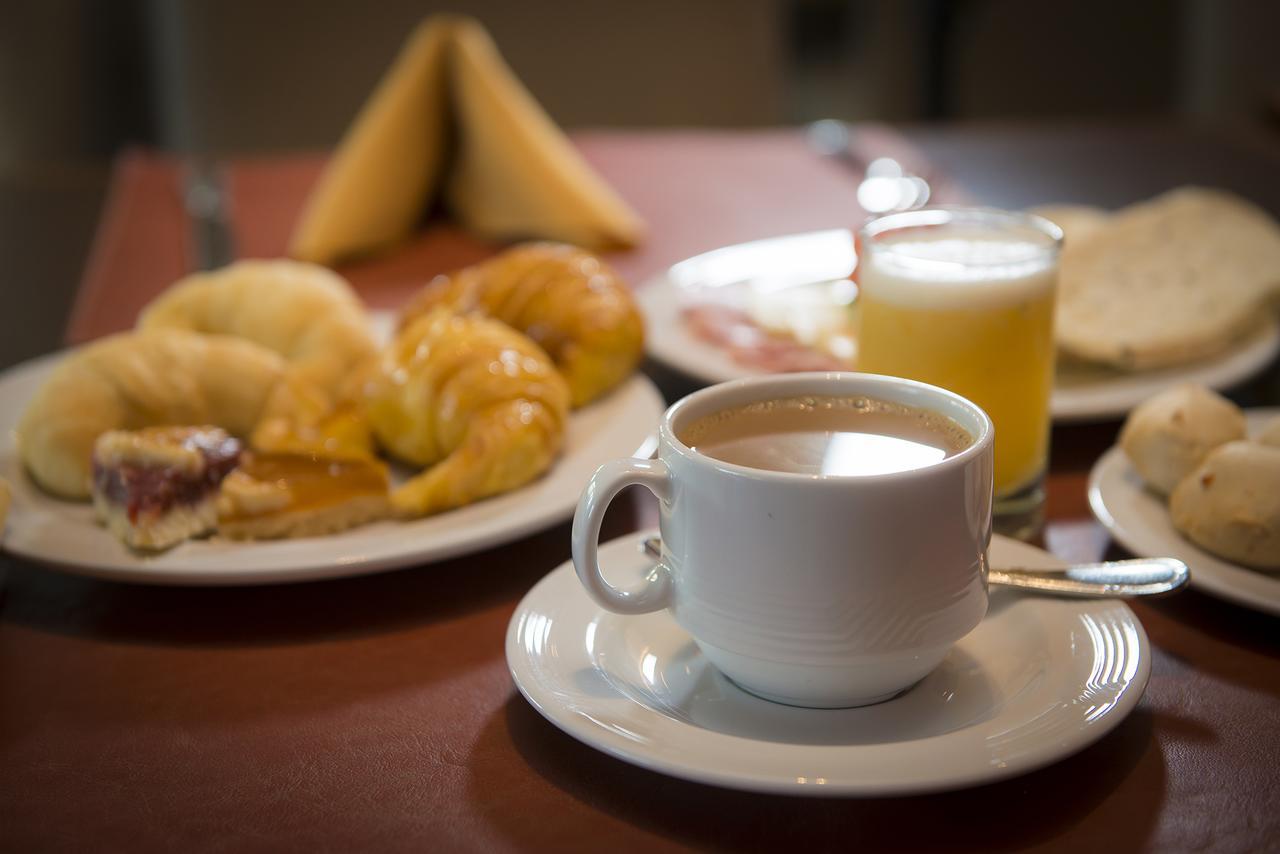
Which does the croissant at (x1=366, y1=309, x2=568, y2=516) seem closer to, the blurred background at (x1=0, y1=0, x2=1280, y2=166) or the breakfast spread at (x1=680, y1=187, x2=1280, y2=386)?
the breakfast spread at (x1=680, y1=187, x2=1280, y2=386)

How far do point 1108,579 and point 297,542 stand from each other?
53cm

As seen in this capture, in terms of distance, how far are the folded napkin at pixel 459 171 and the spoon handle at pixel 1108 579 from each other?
1083 millimetres

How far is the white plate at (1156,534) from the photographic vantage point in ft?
2.52

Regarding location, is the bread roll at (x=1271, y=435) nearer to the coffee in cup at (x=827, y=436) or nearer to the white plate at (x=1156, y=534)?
the white plate at (x=1156, y=534)

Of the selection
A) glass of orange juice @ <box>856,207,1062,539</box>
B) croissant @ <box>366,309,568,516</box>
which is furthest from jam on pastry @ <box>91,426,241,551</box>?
glass of orange juice @ <box>856,207,1062,539</box>

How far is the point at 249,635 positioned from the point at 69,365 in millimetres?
343

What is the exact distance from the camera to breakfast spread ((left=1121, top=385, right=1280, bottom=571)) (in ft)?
2.58

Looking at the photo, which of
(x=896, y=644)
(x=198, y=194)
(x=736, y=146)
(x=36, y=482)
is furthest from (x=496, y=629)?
(x=736, y=146)

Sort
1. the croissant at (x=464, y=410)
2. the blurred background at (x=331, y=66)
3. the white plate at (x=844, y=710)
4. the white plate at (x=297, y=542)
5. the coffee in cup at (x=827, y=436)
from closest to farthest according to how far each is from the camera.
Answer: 1. the white plate at (x=844, y=710)
2. the coffee in cup at (x=827, y=436)
3. the white plate at (x=297, y=542)
4. the croissant at (x=464, y=410)
5. the blurred background at (x=331, y=66)

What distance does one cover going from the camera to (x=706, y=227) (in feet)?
6.12

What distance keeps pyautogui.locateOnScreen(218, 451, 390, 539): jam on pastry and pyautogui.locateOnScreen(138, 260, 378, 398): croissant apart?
0.22m

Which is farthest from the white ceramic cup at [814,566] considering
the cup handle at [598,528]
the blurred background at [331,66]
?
the blurred background at [331,66]

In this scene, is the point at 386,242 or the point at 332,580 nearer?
the point at 332,580

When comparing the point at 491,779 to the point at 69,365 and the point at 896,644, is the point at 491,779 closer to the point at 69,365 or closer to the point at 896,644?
the point at 896,644
